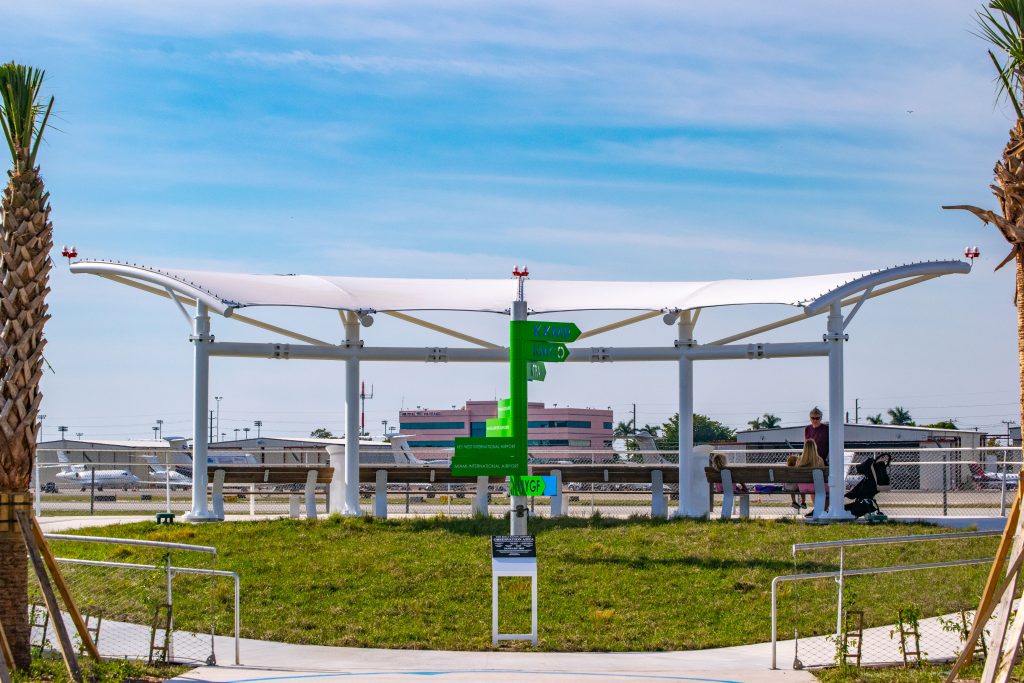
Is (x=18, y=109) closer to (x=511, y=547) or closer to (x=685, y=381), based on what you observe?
(x=511, y=547)

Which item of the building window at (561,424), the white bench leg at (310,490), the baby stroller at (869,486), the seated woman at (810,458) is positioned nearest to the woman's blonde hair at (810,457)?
the seated woman at (810,458)

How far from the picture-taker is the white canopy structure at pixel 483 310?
18.5 m

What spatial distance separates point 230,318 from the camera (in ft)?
59.9

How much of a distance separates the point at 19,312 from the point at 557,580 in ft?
23.1

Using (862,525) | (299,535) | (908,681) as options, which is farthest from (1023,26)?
(299,535)

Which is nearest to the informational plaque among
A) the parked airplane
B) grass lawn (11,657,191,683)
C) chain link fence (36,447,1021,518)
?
grass lawn (11,657,191,683)

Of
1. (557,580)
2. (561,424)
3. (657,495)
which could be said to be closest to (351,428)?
(657,495)

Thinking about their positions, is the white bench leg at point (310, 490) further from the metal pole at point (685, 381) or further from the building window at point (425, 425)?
the building window at point (425, 425)

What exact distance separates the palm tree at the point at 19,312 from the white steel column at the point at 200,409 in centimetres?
833

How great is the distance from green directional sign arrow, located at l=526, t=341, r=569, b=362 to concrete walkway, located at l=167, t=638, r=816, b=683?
3745mm

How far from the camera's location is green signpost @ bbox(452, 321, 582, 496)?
14258 mm

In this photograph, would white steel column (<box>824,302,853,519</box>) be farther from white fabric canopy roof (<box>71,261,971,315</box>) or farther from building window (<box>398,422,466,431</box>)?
building window (<box>398,422,466,431</box>)

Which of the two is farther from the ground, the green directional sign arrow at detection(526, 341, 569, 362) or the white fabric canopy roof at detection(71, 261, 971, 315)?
the white fabric canopy roof at detection(71, 261, 971, 315)

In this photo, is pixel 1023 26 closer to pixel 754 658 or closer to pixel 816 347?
pixel 754 658
